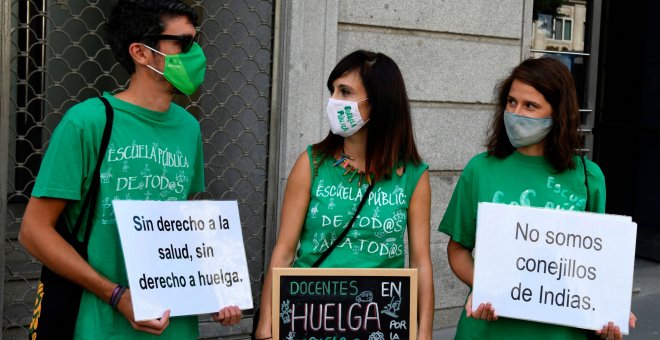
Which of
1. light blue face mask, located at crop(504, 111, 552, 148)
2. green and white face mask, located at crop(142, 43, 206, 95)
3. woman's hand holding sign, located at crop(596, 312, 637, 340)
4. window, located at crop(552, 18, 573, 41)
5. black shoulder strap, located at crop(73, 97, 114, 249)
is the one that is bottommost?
woman's hand holding sign, located at crop(596, 312, 637, 340)

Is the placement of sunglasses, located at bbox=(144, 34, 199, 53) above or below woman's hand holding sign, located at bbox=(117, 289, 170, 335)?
above

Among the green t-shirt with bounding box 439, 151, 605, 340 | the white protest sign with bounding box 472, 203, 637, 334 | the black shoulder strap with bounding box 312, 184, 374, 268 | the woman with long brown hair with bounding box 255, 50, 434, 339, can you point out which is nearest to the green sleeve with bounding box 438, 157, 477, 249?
the green t-shirt with bounding box 439, 151, 605, 340

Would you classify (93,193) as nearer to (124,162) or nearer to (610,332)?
(124,162)

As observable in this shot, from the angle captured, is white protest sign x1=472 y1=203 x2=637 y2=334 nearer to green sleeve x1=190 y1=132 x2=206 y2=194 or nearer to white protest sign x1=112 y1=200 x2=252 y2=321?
white protest sign x1=112 y1=200 x2=252 y2=321

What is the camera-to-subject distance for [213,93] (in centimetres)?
618

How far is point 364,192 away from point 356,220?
0.11 m

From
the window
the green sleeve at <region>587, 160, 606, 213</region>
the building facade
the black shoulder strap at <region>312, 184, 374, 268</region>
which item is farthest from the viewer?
the window

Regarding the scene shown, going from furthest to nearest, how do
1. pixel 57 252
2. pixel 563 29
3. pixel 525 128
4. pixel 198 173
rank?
pixel 563 29 < pixel 198 173 < pixel 525 128 < pixel 57 252

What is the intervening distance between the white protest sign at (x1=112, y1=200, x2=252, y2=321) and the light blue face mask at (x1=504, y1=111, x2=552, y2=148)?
1.07m

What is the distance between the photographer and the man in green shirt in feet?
9.28

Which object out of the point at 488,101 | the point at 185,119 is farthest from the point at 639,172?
the point at 185,119

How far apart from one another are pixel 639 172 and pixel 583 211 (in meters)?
7.13

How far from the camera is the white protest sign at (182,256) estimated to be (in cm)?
288

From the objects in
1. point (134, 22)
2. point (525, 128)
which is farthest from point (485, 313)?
point (134, 22)
